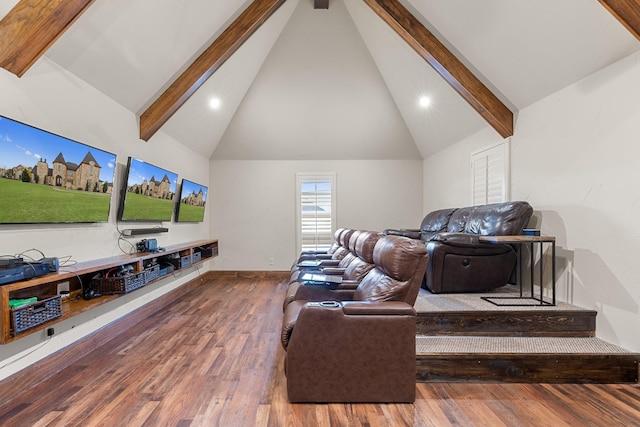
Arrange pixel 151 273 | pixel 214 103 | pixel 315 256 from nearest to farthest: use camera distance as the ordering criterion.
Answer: pixel 151 273
pixel 315 256
pixel 214 103

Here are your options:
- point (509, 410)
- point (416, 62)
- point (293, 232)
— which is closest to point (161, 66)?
point (416, 62)

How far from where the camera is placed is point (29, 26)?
2094 mm

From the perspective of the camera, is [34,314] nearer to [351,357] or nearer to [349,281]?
[351,357]

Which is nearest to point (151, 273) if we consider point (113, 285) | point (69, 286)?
point (113, 285)

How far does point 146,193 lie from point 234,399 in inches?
107

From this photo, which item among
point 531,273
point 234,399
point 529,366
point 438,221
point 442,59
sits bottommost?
point 234,399

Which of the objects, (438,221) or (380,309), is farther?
(438,221)

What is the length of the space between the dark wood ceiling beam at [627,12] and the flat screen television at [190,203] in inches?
195

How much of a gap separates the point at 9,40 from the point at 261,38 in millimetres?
3044

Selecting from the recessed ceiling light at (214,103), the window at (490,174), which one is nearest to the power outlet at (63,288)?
the recessed ceiling light at (214,103)

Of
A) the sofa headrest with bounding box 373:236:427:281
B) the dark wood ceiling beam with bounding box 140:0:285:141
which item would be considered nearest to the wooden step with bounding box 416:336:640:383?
the sofa headrest with bounding box 373:236:427:281

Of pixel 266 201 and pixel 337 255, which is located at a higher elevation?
pixel 266 201

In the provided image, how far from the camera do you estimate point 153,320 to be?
381 cm

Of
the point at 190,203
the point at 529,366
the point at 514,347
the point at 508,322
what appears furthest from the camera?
the point at 190,203
